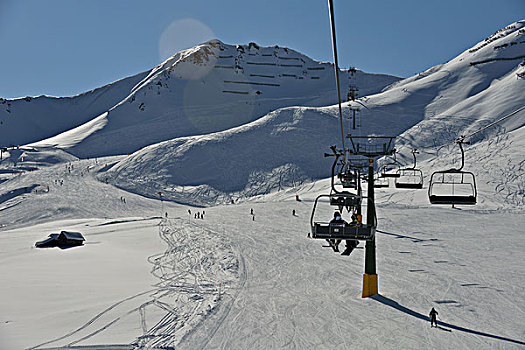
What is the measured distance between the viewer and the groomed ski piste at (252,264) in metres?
10.9

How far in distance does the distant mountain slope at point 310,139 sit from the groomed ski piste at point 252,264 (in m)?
0.67

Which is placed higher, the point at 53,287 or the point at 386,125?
the point at 386,125

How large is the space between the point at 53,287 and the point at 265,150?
57.3 meters

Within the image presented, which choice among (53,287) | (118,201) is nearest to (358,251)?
(53,287)

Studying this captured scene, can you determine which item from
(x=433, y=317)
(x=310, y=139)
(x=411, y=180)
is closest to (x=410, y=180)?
(x=411, y=180)

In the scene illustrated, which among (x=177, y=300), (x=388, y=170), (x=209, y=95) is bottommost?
(x=177, y=300)

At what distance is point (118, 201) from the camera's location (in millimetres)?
48750

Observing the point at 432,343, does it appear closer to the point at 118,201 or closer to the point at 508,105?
the point at 118,201

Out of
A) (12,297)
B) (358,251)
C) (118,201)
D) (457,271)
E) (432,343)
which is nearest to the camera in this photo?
(432,343)

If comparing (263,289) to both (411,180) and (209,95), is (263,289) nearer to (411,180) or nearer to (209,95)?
(411,180)

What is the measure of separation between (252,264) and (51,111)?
6321 inches

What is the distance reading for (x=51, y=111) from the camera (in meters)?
152

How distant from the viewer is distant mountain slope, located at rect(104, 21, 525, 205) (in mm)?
58125

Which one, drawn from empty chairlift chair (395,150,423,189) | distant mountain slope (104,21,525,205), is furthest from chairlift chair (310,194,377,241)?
distant mountain slope (104,21,525,205)
